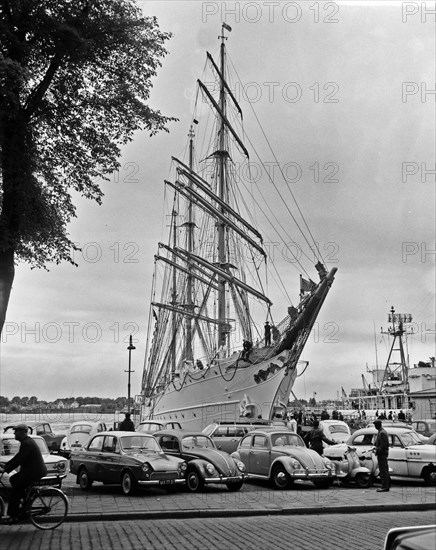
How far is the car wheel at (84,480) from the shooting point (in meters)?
17.3

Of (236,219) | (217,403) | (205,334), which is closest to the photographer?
(217,403)

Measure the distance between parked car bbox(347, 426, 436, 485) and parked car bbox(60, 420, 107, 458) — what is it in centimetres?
1321

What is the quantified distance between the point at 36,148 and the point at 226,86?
43.3 metres

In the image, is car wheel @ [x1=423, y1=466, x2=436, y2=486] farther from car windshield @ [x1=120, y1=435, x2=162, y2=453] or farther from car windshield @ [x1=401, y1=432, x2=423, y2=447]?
car windshield @ [x1=120, y1=435, x2=162, y2=453]

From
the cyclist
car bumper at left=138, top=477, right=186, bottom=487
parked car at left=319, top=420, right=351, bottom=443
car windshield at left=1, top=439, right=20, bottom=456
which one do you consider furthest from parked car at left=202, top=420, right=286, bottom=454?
the cyclist

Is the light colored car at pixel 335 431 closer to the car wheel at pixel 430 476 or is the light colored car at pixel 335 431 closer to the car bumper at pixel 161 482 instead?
the car wheel at pixel 430 476

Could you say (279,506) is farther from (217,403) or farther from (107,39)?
(217,403)

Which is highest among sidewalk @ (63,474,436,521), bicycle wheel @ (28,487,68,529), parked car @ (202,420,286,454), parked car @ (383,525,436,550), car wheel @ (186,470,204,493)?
parked car @ (383,525,436,550)

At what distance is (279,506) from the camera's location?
14.3 m

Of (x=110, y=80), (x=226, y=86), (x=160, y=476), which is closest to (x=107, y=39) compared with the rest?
(x=110, y=80)

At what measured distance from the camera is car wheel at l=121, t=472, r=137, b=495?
16062mm

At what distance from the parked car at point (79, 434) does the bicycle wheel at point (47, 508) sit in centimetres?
1849

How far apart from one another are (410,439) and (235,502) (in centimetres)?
808

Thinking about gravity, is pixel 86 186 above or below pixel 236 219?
below
